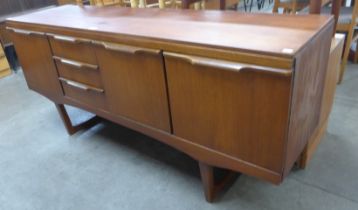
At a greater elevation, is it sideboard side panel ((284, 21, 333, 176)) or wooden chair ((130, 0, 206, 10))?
wooden chair ((130, 0, 206, 10))

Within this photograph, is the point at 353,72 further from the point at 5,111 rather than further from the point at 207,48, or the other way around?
the point at 5,111

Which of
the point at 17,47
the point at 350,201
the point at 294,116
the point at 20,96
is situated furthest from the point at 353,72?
the point at 20,96

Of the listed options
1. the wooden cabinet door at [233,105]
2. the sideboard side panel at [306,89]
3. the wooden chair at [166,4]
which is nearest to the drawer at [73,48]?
the wooden cabinet door at [233,105]

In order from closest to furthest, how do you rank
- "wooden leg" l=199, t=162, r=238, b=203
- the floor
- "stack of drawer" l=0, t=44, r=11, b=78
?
"wooden leg" l=199, t=162, r=238, b=203
the floor
"stack of drawer" l=0, t=44, r=11, b=78

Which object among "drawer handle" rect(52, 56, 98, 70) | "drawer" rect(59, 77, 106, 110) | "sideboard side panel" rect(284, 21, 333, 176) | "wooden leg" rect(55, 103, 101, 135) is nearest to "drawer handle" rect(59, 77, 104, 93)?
"drawer" rect(59, 77, 106, 110)

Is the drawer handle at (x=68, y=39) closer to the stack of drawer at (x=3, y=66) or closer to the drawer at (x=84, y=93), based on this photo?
the drawer at (x=84, y=93)

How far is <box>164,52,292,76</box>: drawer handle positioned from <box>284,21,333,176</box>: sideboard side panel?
0.18ft

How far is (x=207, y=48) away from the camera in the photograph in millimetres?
869

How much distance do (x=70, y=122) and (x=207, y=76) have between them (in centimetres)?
132

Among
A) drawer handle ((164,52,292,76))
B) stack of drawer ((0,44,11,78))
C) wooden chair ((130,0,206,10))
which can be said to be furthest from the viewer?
stack of drawer ((0,44,11,78))

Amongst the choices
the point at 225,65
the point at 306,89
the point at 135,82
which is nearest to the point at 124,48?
the point at 135,82

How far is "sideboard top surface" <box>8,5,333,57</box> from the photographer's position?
0.83 meters

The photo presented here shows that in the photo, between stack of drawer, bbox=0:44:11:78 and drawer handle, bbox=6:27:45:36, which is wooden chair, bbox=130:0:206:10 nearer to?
drawer handle, bbox=6:27:45:36

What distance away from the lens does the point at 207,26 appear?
3.49 ft
